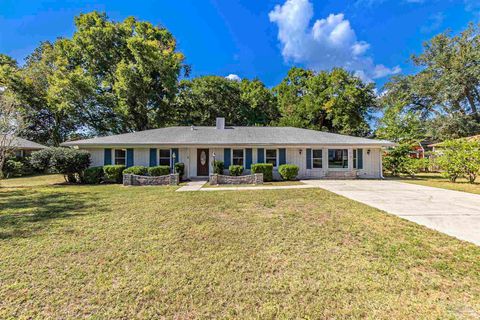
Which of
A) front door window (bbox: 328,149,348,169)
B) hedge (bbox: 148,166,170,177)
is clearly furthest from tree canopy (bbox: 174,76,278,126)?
front door window (bbox: 328,149,348,169)

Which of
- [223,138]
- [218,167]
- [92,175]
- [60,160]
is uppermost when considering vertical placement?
[223,138]

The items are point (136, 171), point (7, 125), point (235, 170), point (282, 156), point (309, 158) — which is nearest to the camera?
point (7, 125)

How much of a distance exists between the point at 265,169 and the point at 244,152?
Answer: 1.99m

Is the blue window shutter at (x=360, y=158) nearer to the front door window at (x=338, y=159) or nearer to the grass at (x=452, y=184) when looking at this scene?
the front door window at (x=338, y=159)

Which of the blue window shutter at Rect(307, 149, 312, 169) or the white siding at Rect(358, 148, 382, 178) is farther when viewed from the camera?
the white siding at Rect(358, 148, 382, 178)

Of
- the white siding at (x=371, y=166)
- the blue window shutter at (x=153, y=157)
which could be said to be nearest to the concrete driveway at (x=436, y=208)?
the white siding at (x=371, y=166)

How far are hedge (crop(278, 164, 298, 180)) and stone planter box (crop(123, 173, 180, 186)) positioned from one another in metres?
6.43

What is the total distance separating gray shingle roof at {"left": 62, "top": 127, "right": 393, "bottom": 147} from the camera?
13.2 meters

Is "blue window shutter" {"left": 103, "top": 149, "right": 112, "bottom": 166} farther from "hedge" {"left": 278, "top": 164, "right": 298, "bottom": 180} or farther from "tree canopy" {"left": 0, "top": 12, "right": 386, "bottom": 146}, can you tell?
"hedge" {"left": 278, "top": 164, "right": 298, "bottom": 180}

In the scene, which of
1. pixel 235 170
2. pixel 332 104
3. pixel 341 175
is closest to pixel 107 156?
pixel 235 170

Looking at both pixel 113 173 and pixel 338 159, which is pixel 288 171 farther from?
pixel 113 173

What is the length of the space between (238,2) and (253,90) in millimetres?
11891

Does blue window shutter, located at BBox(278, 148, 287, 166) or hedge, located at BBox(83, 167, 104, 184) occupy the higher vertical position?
blue window shutter, located at BBox(278, 148, 287, 166)

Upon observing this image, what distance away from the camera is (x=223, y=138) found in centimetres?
1415
